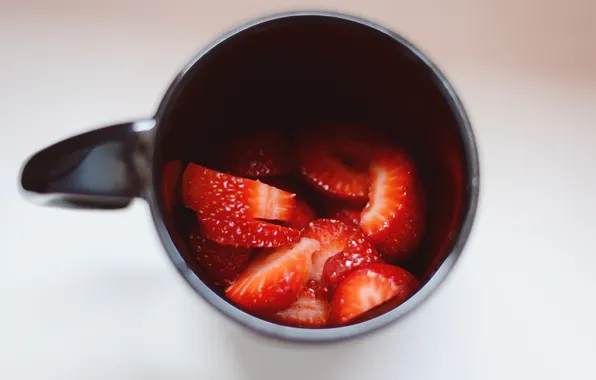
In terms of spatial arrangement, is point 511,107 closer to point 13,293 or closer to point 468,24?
point 468,24

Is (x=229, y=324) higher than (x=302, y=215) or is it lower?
lower

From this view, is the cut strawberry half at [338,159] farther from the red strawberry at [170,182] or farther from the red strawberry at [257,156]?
the red strawberry at [170,182]

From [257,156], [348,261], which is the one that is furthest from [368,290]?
[257,156]

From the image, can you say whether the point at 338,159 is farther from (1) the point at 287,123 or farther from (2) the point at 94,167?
(2) the point at 94,167

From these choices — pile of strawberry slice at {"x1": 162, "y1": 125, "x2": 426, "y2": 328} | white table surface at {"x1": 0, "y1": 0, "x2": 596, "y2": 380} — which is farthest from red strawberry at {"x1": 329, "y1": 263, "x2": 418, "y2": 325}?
white table surface at {"x1": 0, "y1": 0, "x2": 596, "y2": 380}

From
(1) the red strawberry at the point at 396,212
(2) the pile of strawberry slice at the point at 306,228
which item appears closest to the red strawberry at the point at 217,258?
(2) the pile of strawberry slice at the point at 306,228

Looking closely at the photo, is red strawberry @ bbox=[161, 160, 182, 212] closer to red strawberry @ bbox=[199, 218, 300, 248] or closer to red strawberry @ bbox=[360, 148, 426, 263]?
red strawberry @ bbox=[199, 218, 300, 248]

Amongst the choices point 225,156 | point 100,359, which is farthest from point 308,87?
point 100,359
